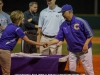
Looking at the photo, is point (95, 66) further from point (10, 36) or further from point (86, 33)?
point (10, 36)

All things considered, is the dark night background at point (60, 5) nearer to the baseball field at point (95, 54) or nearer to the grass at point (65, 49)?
the baseball field at point (95, 54)

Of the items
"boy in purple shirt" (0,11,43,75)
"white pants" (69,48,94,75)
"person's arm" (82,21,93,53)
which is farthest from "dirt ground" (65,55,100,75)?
"boy in purple shirt" (0,11,43,75)

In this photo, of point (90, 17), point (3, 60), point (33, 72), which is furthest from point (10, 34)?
point (90, 17)

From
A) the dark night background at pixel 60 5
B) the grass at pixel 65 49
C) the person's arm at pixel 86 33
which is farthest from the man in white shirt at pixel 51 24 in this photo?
the dark night background at pixel 60 5

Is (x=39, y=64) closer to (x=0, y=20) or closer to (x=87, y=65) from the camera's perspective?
(x=87, y=65)

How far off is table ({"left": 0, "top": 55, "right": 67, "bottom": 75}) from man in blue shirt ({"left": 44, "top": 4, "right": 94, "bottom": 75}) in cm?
31

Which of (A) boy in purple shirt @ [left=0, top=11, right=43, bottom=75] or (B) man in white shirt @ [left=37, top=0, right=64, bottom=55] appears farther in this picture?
(B) man in white shirt @ [left=37, top=0, right=64, bottom=55]

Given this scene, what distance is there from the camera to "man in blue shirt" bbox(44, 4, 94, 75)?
250 inches

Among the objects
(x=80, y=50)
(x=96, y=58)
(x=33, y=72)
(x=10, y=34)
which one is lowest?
(x=96, y=58)

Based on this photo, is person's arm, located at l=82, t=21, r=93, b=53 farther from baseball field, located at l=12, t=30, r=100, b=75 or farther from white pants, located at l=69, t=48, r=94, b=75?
baseball field, located at l=12, t=30, r=100, b=75

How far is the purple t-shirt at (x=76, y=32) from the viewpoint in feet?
20.9

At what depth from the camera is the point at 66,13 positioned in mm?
6324

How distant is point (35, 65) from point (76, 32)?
42.4 inches

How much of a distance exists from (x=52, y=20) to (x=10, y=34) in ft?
6.84
